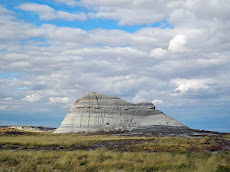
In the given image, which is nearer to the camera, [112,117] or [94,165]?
[94,165]

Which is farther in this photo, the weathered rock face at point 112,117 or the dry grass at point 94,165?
the weathered rock face at point 112,117

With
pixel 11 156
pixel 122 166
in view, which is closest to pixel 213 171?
pixel 122 166

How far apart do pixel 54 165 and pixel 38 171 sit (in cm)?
163

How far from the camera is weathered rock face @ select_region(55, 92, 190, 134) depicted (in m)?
70.8

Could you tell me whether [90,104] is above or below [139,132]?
above

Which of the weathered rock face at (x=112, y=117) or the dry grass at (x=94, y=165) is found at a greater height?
the weathered rock face at (x=112, y=117)

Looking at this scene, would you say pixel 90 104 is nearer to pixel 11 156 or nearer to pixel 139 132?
pixel 139 132

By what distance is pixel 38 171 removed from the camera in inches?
532

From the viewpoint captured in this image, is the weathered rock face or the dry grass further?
the weathered rock face

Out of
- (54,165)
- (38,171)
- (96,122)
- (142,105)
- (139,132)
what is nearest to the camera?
(38,171)

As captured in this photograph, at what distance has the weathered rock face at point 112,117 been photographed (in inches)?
2788

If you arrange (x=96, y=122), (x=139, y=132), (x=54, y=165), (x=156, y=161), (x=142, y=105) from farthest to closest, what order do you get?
(x=142, y=105) → (x=96, y=122) → (x=139, y=132) → (x=156, y=161) → (x=54, y=165)

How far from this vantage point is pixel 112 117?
77.2m

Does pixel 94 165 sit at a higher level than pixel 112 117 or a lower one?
lower
